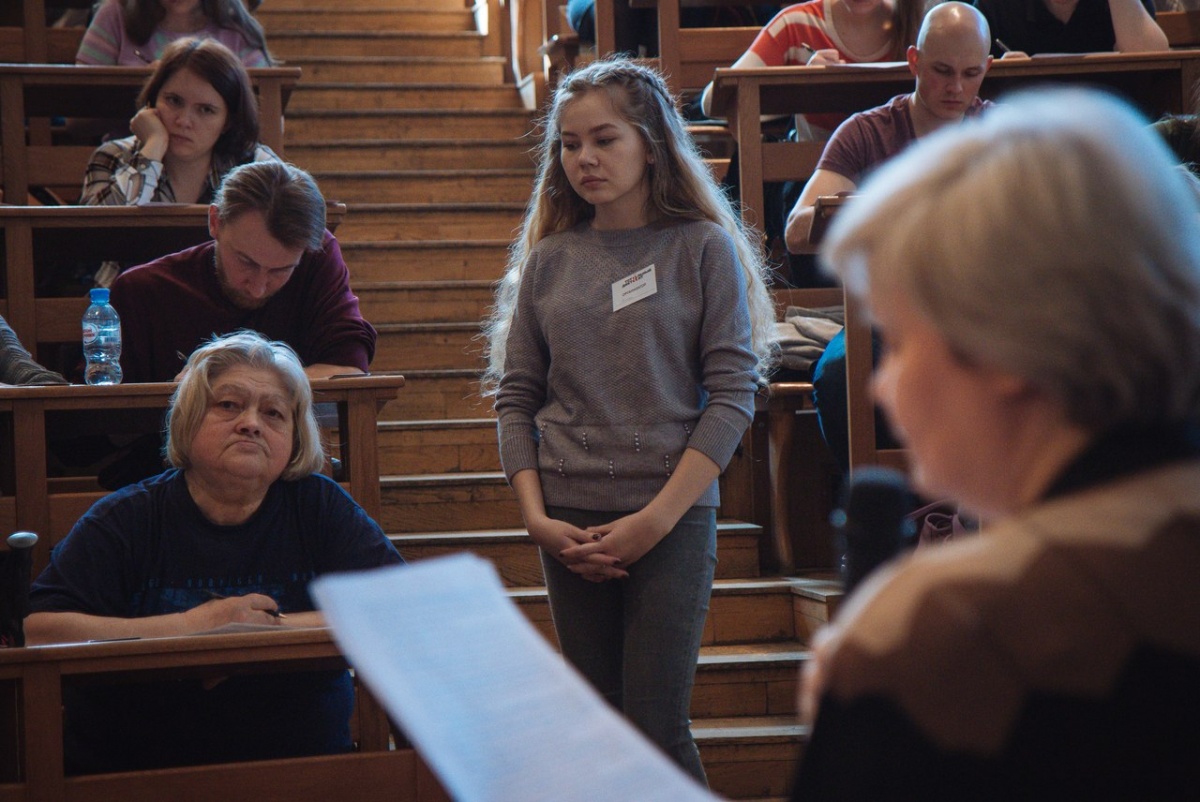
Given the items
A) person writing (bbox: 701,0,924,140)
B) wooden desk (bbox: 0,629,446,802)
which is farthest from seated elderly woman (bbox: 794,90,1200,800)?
person writing (bbox: 701,0,924,140)

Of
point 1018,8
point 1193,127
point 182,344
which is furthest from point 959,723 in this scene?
point 1018,8

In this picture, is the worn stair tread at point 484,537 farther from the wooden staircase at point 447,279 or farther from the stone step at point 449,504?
the stone step at point 449,504

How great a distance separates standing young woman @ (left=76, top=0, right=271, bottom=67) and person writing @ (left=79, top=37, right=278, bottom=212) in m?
A: 0.71

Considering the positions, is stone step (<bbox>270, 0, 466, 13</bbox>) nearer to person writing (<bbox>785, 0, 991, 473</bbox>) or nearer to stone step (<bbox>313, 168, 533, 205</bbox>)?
stone step (<bbox>313, 168, 533, 205</bbox>)

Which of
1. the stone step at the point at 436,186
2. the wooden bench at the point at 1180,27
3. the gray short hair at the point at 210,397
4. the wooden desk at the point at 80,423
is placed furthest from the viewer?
the stone step at the point at 436,186

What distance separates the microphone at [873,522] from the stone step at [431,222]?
3.93 metres

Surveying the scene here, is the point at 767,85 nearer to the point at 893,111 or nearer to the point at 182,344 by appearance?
the point at 893,111

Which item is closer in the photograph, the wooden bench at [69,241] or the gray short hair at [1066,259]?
the gray short hair at [1066,259]

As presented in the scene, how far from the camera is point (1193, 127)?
2.79 meters

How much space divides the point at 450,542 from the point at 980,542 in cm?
268

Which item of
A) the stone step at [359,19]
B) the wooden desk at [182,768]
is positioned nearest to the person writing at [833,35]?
the wooden desk at [182,768]

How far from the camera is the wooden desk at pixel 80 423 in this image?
2340 mm

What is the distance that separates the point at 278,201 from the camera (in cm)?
255

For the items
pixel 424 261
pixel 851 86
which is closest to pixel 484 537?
pixel 851 86
